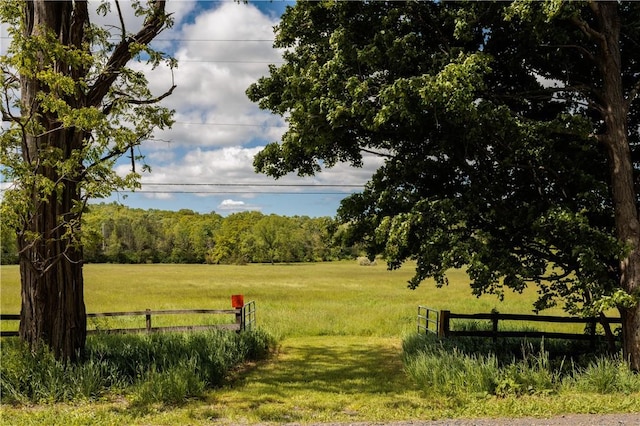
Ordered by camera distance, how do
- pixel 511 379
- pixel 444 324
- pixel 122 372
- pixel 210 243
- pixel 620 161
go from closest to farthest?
pixel 511 379 → pixel 122 372 → pixel 620 161 → pixel 444 324 → pixel 210 243

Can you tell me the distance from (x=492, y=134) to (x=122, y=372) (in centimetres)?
937

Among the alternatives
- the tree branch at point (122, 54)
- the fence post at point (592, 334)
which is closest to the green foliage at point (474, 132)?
the fence post at point (592, 334)

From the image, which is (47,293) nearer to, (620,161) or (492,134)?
(492,134)

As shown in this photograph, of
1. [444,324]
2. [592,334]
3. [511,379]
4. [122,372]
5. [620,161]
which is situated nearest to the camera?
[511,379]

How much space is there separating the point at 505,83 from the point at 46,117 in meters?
10.6

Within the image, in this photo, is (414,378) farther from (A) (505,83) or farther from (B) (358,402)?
(A) (505,83)

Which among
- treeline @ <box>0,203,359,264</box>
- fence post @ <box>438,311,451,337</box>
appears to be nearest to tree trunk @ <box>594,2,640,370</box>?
fence post @ <box>438,311,451,337</box>

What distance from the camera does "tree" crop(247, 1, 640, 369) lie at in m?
9.27

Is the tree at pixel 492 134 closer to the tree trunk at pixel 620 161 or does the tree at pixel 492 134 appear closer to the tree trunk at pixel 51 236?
the tree trunk at pixel 620 161

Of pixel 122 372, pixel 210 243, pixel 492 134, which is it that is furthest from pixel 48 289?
pixel 210 243

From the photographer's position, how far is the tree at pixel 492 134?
927 centimetres

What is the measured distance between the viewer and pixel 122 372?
9406 mm

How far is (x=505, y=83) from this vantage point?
1131cm

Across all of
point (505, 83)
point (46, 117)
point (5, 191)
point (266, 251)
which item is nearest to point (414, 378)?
point (505, 83)
